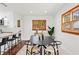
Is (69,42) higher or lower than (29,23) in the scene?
lower

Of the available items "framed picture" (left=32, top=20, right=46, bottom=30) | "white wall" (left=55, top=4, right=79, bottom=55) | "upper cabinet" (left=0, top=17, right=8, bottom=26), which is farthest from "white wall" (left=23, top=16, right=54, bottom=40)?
"white wall" (left=55, top=4, right=79, bottom=55)

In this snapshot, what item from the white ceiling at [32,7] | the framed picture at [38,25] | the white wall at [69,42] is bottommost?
the white wall at [69,42]

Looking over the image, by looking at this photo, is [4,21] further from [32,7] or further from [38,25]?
[38,25]

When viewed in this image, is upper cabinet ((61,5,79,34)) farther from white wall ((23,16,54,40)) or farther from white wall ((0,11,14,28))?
white wall ((23,16,54,40))

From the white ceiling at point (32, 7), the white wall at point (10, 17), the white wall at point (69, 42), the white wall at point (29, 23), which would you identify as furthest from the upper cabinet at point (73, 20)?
the white wall at point (29, 23)

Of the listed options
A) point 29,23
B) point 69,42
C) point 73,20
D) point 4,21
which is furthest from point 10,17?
point 73,20

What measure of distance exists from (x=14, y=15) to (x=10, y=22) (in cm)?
50

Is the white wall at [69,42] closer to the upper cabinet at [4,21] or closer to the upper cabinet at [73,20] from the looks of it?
the upper cabinet at [73,20]

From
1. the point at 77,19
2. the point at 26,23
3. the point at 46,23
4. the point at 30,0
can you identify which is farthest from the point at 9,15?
the point at 30,0

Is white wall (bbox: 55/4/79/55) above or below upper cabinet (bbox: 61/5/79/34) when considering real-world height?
below

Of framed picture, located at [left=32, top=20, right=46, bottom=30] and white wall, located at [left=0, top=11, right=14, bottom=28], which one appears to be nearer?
white wall, located at [left=0, top=11, right=14, bottom=28]

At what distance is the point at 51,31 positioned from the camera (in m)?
8.59

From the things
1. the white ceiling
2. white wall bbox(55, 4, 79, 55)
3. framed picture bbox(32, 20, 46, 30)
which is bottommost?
white wall bbox(55, 4, 79, 55)

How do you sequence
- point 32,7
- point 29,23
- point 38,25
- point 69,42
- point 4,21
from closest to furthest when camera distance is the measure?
point 69,42
point 32,7
point 4,21
point 38,25
point 29,23
